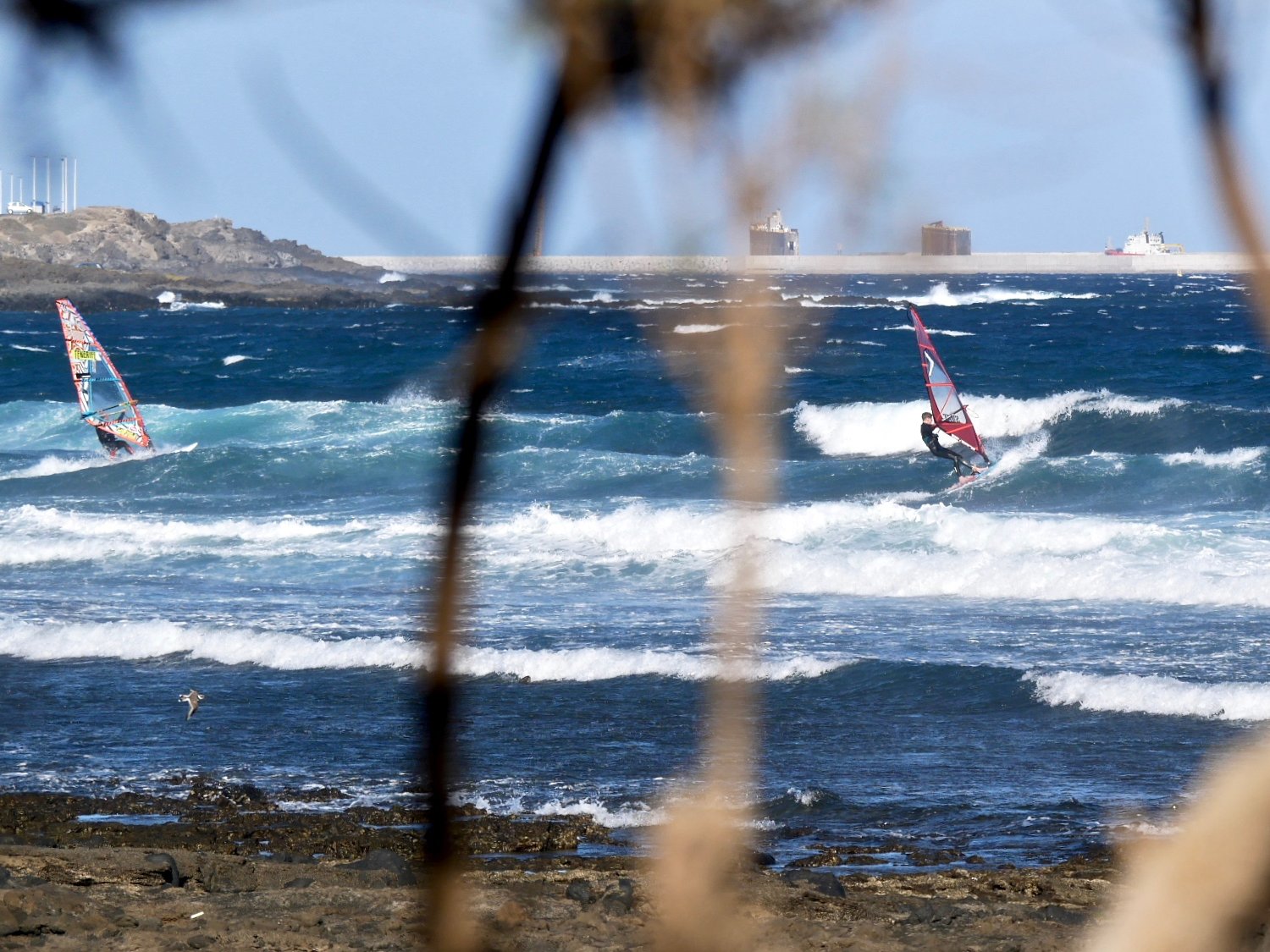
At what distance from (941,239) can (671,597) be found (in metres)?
13.5

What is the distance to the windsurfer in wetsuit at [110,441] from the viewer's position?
27722 mm

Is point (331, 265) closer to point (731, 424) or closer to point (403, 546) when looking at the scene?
point (403, 546)

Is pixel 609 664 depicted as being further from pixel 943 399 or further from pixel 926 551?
pixel 943 399

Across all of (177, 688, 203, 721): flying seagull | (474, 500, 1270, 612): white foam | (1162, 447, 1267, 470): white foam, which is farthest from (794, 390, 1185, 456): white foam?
(177, 688, 203, 721): flying seagull

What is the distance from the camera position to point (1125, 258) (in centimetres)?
12575

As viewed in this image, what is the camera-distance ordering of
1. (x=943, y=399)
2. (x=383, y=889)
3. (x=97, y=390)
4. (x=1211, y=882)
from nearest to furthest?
(x=1211, y=882), (x=383, y=889), (x=943, y=399), (x=97, y=390)

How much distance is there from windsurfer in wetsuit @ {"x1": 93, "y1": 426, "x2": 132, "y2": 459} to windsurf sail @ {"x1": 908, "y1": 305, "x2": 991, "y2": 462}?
13726 mm

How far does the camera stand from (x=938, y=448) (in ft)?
77.7

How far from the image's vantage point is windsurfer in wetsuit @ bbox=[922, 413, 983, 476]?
23.4 m

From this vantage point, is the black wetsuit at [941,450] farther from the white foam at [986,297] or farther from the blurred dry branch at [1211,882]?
the white foam at [986,297]

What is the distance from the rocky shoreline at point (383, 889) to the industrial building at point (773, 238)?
393cm

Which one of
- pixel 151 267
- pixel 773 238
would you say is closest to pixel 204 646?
pixel 773 238

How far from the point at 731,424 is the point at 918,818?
677 centimetres

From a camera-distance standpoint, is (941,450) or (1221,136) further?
(941,450)
